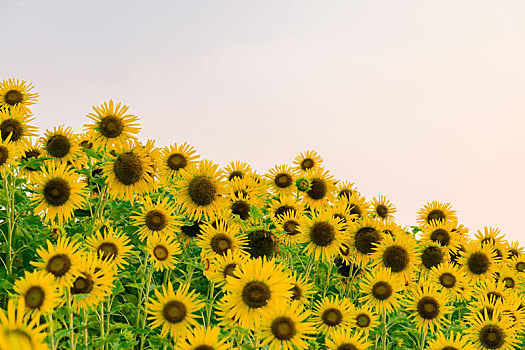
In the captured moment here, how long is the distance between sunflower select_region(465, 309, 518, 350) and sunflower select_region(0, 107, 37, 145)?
17.4 feet

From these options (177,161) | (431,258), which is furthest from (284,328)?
(431,258)

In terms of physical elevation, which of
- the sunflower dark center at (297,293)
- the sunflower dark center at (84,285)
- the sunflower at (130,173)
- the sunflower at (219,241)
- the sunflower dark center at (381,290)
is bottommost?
the sunflower dark center at (84,285)

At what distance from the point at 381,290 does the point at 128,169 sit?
2.97m

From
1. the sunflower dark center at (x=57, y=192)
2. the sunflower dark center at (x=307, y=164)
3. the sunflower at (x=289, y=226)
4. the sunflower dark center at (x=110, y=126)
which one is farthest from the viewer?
the sunflower dark center at (x=307, y=164)

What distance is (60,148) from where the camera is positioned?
6.08 m

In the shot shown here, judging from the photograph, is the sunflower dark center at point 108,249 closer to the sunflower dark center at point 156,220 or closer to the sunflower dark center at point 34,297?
the sunflower dark center at point 156,220

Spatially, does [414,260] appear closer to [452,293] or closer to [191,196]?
[452,293]

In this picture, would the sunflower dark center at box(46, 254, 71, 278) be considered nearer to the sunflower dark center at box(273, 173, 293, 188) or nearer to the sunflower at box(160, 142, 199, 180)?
the sunflower at box(160, 142, 199, 180)

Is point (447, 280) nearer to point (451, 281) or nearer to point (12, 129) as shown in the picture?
point (451, 281)

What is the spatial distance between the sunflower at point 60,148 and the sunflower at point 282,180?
9.88 ft

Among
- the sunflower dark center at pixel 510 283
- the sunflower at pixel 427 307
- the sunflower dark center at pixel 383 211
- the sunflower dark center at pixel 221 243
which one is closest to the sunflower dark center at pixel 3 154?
the sunflower dark center at pixel 221 243

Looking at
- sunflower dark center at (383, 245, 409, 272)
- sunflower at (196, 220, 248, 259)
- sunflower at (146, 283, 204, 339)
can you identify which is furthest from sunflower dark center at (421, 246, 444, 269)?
sunflower at (146, 283, 204, 339)

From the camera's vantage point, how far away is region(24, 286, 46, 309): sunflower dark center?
3.15 meters

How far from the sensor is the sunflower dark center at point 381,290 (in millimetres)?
5535
